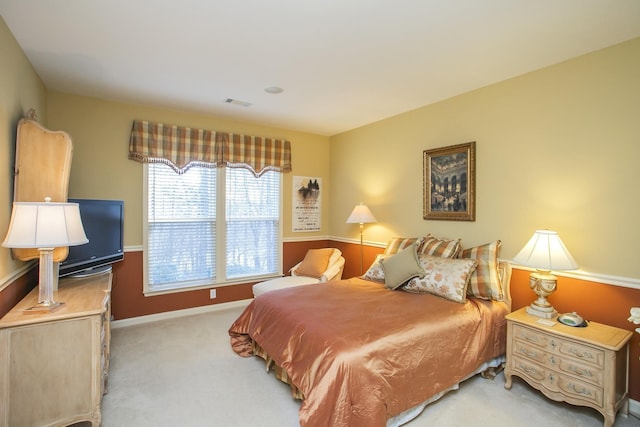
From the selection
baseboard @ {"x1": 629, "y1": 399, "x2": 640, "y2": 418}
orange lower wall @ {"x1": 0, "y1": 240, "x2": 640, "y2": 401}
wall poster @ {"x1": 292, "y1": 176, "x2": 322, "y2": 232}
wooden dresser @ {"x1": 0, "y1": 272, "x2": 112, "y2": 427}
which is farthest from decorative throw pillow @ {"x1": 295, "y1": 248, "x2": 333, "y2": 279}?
baseboard @ {"x1": 629, "y1": 399, "x2": 640, "y2": 418}

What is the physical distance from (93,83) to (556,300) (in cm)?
458

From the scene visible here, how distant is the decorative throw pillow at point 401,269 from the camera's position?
2920mm

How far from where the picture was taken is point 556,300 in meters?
2.57

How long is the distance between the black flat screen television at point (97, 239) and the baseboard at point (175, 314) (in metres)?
0.82

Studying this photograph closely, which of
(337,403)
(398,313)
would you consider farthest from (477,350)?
(337,403)

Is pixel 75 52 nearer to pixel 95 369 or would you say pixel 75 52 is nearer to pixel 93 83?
pixel 93 83

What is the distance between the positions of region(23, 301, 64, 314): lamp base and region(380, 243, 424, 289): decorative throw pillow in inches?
100

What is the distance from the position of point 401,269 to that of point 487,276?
2.38ft

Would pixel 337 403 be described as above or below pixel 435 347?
below

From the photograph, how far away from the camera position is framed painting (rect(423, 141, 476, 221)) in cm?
Result: 315

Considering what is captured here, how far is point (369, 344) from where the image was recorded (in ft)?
6.27

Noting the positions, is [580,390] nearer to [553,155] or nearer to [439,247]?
[439,247]

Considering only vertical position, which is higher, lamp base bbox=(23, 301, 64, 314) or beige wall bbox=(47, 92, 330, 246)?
beige wall bbox=(47, 92, 330, 246)

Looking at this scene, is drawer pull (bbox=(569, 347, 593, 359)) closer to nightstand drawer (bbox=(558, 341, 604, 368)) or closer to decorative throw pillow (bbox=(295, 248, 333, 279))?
nightstand drawer (bbox=(558, 341, 604, 368))
